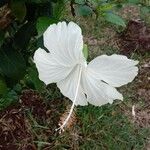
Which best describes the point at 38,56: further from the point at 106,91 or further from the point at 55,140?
the point at 55,140

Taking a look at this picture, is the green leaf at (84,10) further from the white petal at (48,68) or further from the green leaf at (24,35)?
the white petal at (48,68)

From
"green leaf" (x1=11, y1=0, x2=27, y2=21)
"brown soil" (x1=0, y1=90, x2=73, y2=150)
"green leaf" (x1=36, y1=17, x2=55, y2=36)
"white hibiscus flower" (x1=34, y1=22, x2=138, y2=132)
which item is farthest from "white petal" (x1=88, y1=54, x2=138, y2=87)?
"brown soil" (x1=0, y1=90, x2=73, y2=150)

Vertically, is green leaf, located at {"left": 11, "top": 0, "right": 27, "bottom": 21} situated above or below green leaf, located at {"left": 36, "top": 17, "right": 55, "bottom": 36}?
above

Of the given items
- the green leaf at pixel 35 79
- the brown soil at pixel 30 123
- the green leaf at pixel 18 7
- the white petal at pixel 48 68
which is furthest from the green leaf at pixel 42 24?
the brown soil at pixel 30 123

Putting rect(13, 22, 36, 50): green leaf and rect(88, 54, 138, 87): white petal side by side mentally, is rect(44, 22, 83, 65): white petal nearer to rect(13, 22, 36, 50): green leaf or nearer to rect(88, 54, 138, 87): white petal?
rect(88, 54, 138, 87): white petal

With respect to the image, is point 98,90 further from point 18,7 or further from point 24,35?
point 24,35
